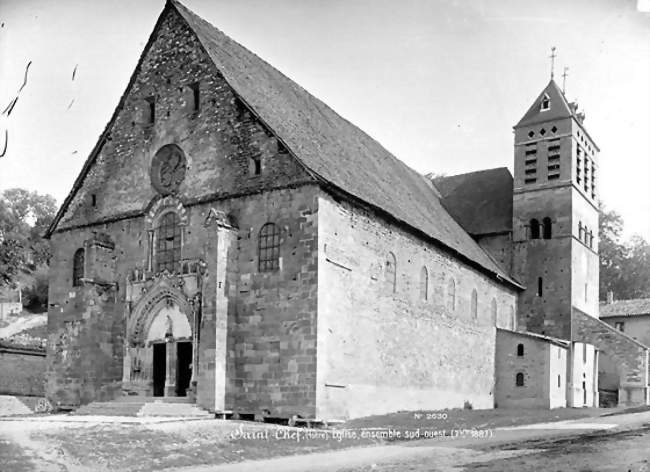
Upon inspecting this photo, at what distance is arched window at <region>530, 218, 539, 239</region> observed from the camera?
148 ft

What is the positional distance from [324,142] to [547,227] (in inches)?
733

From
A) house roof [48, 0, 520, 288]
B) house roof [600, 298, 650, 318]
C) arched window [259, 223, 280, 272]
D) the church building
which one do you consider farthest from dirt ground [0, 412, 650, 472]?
house roof [600, 298, 650, 318]

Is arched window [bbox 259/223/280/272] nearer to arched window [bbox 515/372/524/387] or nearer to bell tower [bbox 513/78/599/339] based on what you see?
arched window [bbox 515/372/524/387]

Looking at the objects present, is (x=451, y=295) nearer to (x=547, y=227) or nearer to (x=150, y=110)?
(x=547, y=227)

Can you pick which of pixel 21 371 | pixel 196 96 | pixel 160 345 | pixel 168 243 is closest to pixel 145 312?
pixel 160 345

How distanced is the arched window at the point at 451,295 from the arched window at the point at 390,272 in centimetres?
534

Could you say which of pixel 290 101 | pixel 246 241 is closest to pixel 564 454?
pixel 246 241

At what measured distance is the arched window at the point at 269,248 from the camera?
86.6 ft

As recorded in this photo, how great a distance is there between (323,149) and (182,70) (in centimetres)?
594

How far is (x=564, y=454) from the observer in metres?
17.9

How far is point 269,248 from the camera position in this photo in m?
26.6

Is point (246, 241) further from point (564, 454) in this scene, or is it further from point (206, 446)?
point (564, 454)

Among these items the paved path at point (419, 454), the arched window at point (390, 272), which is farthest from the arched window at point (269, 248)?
the paved path at point (419, 454)

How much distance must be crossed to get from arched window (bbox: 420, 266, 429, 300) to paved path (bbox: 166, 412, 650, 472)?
27.1ft
